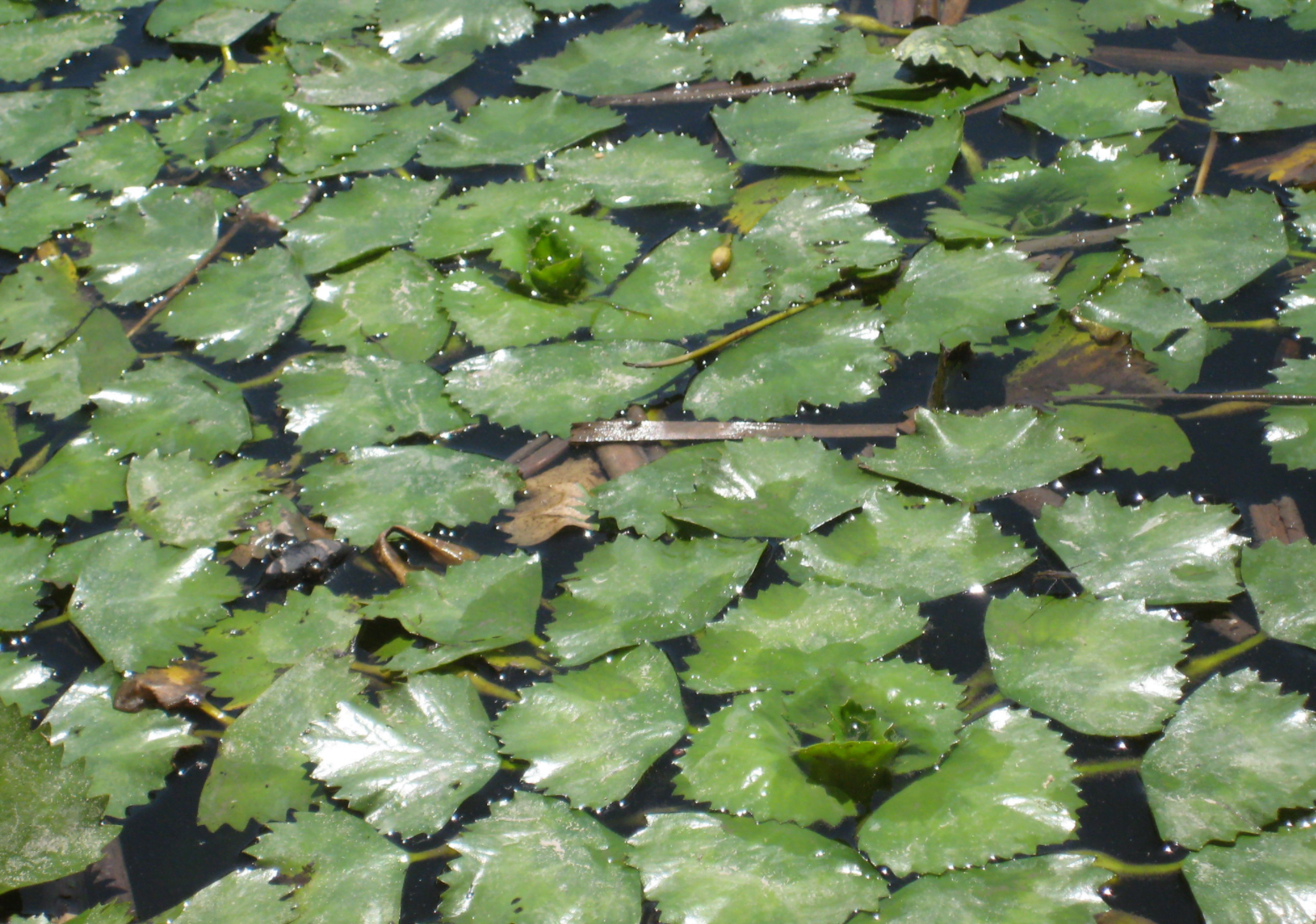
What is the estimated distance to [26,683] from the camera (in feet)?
4.70

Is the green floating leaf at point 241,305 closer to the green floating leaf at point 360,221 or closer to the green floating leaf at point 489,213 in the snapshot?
the green floating leaf at point 360,221

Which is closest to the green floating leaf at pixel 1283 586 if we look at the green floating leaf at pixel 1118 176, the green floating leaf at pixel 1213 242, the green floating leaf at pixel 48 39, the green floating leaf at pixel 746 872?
the green floating leaf at pixel 1213 242

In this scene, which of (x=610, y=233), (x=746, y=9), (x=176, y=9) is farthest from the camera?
(x=176, y=9)

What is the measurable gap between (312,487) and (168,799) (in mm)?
500

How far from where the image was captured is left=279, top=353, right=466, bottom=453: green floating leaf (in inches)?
65.1

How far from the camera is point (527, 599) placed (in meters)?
1.42

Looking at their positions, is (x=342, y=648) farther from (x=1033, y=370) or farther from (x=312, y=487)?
(x=1033, y=370)

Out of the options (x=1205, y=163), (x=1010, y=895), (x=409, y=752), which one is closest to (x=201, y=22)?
(x=409, y=752)

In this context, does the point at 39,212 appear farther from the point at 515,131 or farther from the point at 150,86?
the point at 515,131

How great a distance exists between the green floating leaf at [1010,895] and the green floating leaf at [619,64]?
5.73 ft

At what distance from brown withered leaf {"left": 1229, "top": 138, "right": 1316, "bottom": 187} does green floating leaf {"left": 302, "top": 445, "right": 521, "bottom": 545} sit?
1483 mm

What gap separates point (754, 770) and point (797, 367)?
697 mm

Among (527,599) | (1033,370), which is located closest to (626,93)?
(1033,370)

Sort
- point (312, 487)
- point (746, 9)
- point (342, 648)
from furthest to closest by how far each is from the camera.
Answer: point (746, 9) < point (312, 487) < point (342, 648)
